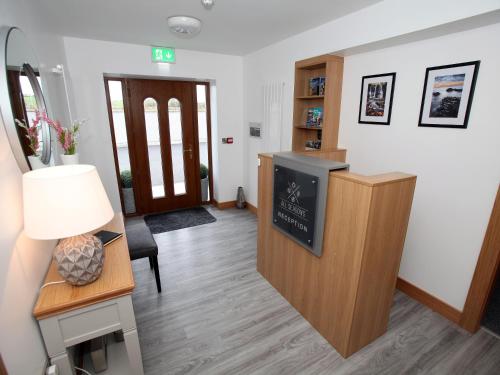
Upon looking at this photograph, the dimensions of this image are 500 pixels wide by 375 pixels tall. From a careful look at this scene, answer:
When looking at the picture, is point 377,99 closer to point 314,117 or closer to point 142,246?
point 314,117

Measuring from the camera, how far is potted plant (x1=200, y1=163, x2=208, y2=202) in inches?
180

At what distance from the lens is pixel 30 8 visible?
6.14 ft

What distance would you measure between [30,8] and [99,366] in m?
2.50

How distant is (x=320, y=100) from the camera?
3012 mm

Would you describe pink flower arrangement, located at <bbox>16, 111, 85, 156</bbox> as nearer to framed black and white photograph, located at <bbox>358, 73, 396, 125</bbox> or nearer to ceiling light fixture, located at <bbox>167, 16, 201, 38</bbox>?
ceiling light fixture, located at <bbox>167, 16, 201, 38</bbox>

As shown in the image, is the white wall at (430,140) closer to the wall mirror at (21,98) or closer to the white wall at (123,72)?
the white wall at (123,72)

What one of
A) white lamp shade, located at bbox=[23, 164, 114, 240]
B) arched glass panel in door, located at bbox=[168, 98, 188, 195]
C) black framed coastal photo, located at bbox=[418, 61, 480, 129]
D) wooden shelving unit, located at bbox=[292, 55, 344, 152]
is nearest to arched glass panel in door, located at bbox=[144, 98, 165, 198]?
arched glass panel in door, located at bbox=[168, 98, 188, 195]

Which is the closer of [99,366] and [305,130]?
[99,366]

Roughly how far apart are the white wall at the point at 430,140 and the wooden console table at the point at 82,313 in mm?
2284

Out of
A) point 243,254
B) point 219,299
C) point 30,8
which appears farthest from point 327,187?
point 30,8

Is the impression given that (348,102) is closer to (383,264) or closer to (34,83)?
(383,264)

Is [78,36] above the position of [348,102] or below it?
above

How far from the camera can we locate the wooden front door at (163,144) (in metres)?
3.79

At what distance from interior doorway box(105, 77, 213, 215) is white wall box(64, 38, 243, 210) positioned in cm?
28
